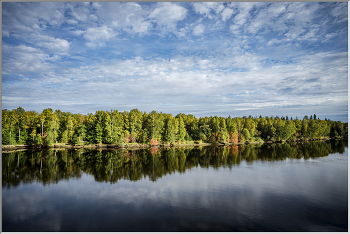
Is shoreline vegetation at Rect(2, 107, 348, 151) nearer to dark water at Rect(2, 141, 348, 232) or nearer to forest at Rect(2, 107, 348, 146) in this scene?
forest at Rect(2, 107, 348, 146)

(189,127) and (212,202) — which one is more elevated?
(189,127)

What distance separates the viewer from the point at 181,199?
21250 millimetres

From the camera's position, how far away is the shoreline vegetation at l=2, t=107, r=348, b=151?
217 feet

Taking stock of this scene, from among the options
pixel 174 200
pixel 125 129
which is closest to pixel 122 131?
pixel 125 129

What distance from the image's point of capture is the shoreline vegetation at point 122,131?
66.1 metres

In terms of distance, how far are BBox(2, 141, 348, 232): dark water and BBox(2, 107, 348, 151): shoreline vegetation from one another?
36.6 m

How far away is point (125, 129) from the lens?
77938 mm

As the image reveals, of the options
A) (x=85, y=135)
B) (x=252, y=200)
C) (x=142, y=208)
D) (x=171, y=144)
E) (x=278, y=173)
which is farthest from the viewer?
(x=171, y=144)

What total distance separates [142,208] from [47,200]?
10.5m

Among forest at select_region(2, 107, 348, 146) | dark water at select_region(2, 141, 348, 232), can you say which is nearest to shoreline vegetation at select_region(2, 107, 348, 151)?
forest at select_region(2, 107, 348, 146)

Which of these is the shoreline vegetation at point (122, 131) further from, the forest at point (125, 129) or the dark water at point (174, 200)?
the dark water at point (174, 200)

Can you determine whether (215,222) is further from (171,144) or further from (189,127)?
(189,127)

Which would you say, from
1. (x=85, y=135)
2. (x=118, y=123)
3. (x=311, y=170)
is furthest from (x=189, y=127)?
(x=311, y=170)

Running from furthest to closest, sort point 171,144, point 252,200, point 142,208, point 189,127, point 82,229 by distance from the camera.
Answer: point 189,127 < point 171,144 < point 252,200 < point 142,208 < point 82,229
